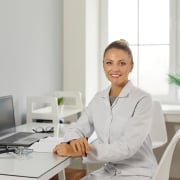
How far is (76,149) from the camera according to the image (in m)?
1.57

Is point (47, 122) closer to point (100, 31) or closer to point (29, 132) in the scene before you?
point (29, 132)

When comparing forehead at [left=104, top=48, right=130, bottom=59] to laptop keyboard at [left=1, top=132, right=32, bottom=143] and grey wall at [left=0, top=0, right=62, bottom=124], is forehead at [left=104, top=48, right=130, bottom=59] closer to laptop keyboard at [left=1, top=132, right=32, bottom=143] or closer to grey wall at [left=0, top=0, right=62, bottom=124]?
laptop keyboard at [left=1, top=132, right=32, bottom=143]

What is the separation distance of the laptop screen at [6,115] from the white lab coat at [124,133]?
0.58 meters

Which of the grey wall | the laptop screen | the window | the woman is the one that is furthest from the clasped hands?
the window

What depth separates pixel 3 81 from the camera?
2.36m

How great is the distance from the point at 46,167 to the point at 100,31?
2.34 meters

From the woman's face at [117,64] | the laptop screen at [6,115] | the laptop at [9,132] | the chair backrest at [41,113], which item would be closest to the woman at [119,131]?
the woman's face at [117,64]

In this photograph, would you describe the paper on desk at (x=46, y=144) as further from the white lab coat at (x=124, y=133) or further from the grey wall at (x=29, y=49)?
the grey wall at (x=29, y=49)

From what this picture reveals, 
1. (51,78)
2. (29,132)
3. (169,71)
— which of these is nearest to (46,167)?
(29,132)

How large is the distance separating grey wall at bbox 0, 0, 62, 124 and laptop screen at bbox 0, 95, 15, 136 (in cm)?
12

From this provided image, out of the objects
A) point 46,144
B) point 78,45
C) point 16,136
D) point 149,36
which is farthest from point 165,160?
point 149,36

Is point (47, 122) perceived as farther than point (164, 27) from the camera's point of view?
No

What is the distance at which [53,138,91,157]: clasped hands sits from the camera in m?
1.56

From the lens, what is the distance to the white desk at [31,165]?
1354 millimetres
